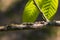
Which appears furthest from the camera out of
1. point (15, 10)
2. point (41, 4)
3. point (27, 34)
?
point (15, 10)

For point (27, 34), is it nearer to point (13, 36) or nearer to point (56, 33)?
point (13, 36)

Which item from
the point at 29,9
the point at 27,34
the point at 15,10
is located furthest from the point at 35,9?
the point at 15,10

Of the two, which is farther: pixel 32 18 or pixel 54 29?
pixel 54 29

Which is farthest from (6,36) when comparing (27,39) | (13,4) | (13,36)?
(13,4)

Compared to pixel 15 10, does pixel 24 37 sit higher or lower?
lower

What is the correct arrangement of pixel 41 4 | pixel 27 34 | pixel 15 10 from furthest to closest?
pixel 15 10 < pixel 27 34 < pixel 41 4

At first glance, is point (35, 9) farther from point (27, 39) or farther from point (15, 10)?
point (15, 10)
